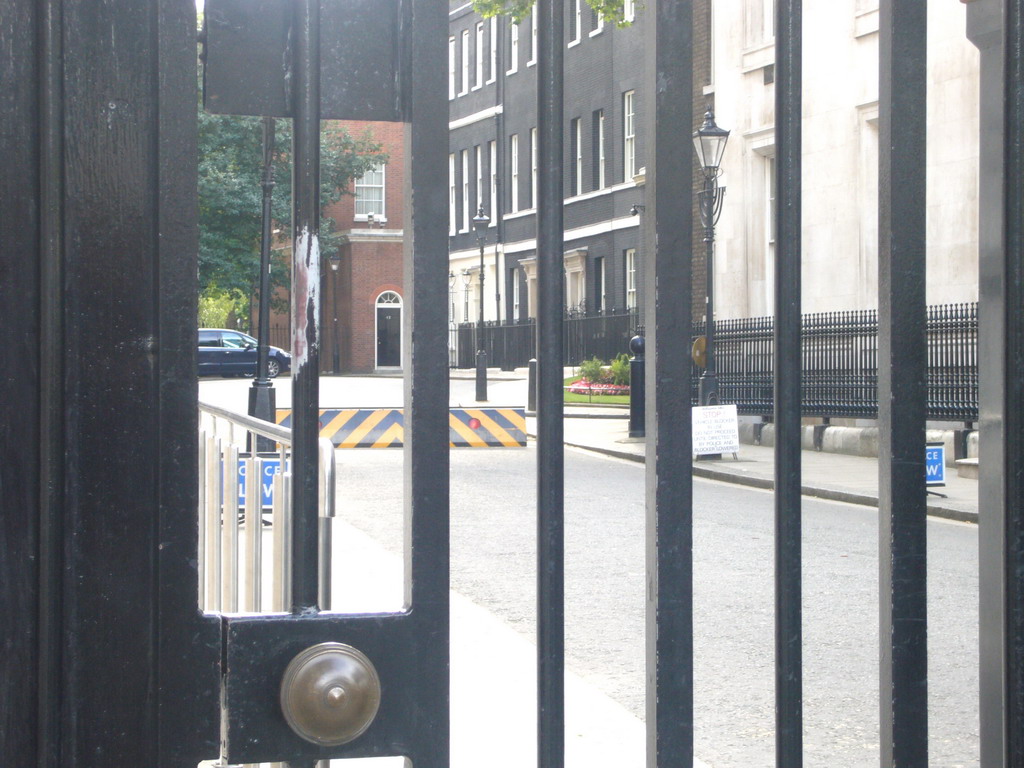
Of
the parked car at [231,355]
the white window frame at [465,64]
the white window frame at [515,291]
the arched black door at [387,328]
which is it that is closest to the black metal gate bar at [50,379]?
the parked car at [231,355]

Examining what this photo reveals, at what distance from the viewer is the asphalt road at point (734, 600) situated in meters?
4.70

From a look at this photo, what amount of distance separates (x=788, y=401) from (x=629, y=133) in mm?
35273

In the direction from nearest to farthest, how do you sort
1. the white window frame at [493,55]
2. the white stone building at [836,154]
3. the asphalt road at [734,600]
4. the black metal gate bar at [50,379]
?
the black metal gate bar at [50,379] < the asphalt road at [734,600] < the white stone building at [836,154] < the white window frame at [493,55]

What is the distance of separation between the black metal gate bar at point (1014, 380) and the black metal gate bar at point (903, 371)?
0.25ft

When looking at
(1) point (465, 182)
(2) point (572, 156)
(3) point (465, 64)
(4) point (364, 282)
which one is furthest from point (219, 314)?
(2) point (572, 156)

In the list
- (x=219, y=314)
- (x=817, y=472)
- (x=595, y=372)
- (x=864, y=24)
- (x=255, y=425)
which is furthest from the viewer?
(x=219, y=314)

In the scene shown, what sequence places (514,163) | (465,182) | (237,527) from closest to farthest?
(237,527) → (514,163) → (465,182)

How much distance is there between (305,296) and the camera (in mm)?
1095

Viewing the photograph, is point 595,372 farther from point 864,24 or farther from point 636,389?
point 864,24

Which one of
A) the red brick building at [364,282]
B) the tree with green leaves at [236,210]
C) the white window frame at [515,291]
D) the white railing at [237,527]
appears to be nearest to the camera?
the white railing at [237,527]

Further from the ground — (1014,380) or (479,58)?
(479,58)

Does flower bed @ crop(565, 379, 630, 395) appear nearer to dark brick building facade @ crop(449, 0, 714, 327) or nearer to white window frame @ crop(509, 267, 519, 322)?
dark brick building facade @ crop(449, 0, 714, 327)

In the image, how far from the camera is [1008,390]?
4.05ft

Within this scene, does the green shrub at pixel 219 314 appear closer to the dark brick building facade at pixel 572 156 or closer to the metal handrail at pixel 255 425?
the dark brick building facade at pixel 572 156
